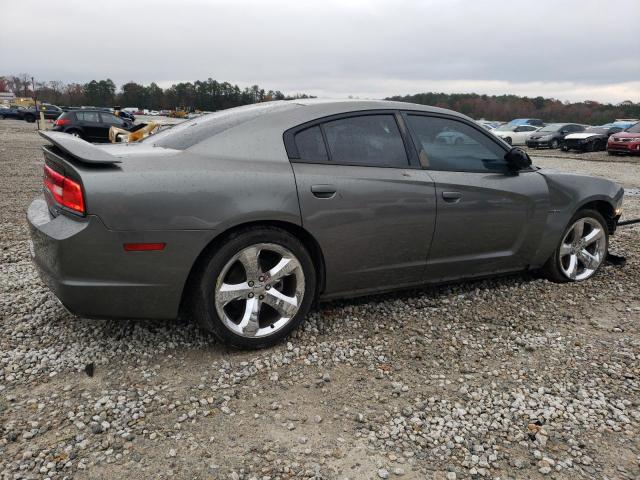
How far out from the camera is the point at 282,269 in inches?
119

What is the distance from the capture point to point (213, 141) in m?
2.99

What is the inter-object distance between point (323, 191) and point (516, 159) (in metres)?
1.72

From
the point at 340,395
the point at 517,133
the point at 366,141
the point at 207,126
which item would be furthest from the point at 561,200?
the point at 517,133

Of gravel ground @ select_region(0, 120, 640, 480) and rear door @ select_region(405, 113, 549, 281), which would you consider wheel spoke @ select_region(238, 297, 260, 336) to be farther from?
rear door @ select_region(405, 113, 549, 281)

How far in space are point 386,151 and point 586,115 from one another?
74721 millimetres

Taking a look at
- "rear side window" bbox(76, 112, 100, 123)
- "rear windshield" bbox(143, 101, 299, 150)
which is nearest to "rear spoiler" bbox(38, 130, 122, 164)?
"rear windshield" bbox(143, 101, 299, 150)

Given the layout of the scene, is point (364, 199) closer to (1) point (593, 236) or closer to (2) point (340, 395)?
(2) point (340, 395)

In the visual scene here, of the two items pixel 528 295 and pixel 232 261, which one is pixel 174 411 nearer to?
pixel 232 261

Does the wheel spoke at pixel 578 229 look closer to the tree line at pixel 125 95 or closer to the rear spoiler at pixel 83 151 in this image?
the rear spoiler at pixel 83 151

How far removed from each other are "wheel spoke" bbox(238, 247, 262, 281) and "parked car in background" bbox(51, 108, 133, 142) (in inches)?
750

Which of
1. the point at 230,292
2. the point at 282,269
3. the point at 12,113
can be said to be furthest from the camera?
the point at 12,113

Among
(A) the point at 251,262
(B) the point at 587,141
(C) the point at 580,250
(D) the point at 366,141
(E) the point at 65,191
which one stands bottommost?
(C) the point at 580,250

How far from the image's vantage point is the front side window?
3590 mm

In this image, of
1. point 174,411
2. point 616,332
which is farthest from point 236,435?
point 616,332
